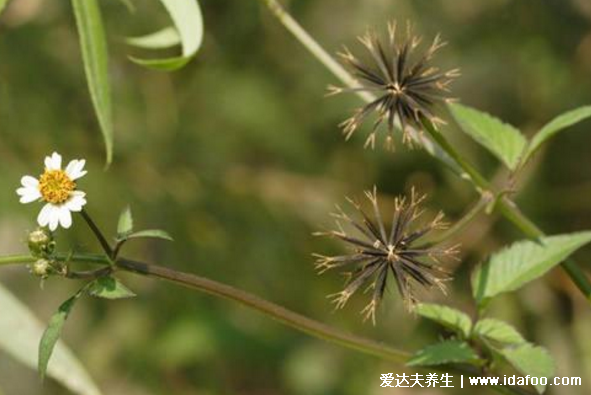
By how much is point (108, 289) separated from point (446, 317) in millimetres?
407

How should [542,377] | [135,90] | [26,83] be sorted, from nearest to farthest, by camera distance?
1. [542,377]
2. [26,83]
3. [135,90]

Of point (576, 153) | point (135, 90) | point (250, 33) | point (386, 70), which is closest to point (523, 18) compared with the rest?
point (576, 153)

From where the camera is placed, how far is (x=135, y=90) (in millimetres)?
2986

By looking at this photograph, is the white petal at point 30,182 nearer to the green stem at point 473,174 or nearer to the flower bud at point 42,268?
the flower bud at point 42,268

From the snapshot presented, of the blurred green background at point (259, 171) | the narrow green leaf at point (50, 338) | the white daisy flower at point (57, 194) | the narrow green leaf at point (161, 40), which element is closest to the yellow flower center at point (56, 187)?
the white daisy flower at point (57, 194)

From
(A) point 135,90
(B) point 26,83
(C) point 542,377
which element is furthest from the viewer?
(A) point 135,90

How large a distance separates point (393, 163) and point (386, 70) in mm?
1797

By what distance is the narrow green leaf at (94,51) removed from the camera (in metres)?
1.17

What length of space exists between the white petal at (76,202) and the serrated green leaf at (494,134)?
1.58 ft

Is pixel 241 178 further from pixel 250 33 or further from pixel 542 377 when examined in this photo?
pixel 542 377

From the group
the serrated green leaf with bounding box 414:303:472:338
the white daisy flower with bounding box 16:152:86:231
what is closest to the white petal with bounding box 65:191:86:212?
the white daisy flower with bounding box 16:152:86:231

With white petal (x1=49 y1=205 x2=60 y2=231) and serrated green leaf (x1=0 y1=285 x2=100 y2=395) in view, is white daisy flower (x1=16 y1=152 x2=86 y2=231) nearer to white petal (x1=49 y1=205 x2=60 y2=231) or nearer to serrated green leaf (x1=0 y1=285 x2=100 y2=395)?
white petal (x1=49 y1=205 x2=60 y2=231)

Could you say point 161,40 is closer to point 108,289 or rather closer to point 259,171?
point 108,289

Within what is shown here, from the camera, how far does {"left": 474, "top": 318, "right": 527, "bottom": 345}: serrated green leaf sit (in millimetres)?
1309
